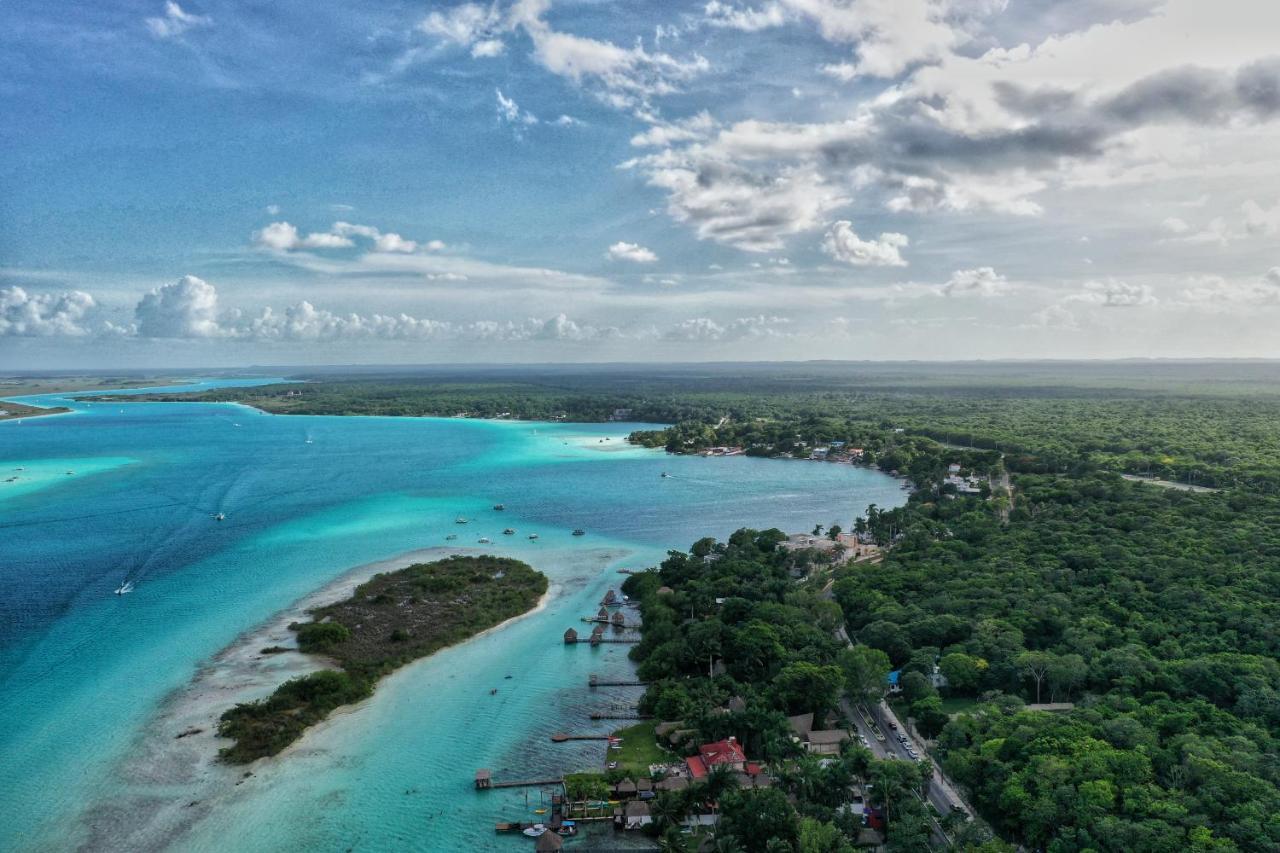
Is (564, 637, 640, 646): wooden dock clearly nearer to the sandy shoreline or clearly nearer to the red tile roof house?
the sandy shoreline

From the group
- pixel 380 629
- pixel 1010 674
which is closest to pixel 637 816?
pixel 1010 674

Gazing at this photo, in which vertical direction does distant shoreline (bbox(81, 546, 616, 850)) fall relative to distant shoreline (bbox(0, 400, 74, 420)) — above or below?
below

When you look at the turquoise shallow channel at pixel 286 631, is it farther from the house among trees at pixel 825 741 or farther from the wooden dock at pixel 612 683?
the house among trees at pixel 825 741

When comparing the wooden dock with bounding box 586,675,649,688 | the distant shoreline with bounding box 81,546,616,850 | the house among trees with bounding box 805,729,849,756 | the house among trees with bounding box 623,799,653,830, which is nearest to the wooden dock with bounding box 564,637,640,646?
the wooden dock with bounding box 586,675,649,688

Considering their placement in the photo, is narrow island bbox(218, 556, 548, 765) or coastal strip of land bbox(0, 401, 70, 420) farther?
coastal strip of land bbox(0, 401, 70, 420)

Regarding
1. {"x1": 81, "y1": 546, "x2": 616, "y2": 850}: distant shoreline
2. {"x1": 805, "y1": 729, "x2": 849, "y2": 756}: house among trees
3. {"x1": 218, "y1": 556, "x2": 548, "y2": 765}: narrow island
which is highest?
{"x1": 805, "y1": 729, "x2": 849, "y2": 756}: house among trees

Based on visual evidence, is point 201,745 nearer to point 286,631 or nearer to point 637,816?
point 286,631

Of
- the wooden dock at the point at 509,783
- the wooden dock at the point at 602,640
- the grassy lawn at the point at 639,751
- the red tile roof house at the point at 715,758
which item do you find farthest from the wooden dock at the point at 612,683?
the wooden dock at the point at 509,783

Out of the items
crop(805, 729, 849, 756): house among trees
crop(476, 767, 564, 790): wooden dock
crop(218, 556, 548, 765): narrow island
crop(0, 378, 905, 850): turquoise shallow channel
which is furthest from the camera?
crop(218, 556, 548, 765): narrow island
